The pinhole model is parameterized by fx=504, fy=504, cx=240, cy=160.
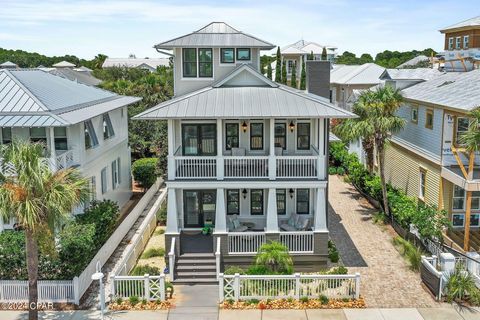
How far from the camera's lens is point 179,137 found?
23922 millimetres

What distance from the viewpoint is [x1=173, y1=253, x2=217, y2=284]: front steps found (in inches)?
820

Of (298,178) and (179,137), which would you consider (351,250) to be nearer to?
(298,178)

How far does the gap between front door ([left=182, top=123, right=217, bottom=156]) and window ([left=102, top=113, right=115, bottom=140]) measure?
6.71 meters

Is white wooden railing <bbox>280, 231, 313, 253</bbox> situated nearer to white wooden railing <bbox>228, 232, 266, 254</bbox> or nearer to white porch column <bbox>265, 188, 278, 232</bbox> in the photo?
white porch column <bbox>265, 188, 278, 232</bbox>

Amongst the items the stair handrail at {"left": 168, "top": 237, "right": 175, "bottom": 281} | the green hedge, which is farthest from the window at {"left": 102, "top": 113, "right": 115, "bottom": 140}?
the green hedge

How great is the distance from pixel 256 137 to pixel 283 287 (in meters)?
7.82

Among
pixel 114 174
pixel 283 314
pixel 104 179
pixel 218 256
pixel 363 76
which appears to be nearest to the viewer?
pixel 283 314

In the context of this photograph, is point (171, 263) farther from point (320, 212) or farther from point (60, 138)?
point (60, 138)

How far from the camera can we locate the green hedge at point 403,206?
883 inches

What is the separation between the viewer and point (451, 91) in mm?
25625

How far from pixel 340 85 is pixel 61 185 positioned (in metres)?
45.2

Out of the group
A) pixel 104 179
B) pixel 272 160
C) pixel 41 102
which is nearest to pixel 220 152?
pixel 272 160

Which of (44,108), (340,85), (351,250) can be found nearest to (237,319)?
(351,250)

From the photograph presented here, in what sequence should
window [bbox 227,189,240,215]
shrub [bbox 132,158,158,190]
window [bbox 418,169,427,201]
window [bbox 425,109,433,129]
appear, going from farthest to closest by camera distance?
1. shrub [bbox 132,158,158,190]
2. window [bbox 418,169,427,201]
3. window [bbox 425,109,433,129]
4. window [bbox 227,189,240,215]
